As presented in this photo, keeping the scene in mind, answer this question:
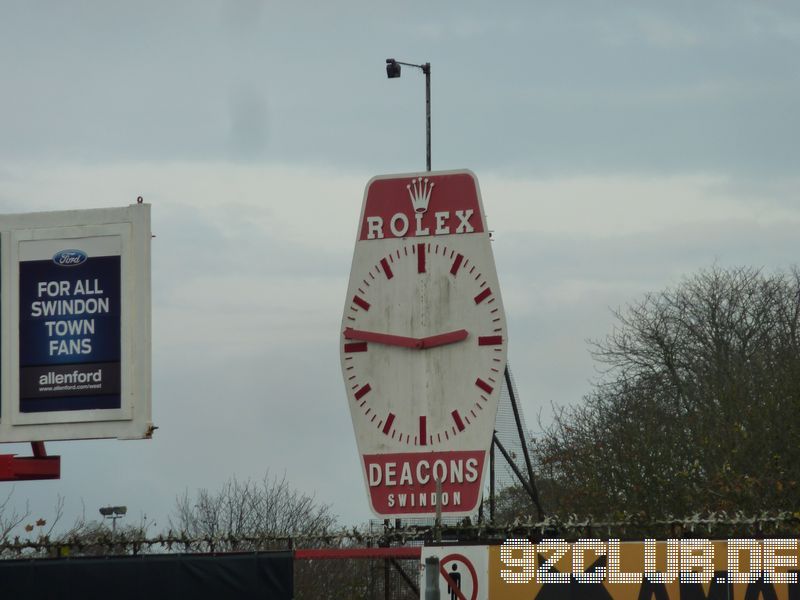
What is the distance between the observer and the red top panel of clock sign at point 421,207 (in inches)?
543

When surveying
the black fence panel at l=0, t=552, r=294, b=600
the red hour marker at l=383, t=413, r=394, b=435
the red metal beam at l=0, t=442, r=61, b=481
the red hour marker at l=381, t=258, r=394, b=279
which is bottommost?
the black fence panel at l=0, t=552, r=294, b=600

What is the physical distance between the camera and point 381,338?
13.8 m

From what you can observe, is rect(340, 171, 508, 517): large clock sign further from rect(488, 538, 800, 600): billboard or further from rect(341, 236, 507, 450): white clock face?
rect(488, 538, 800, 600): billboard

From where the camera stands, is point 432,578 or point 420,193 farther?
point 420,193

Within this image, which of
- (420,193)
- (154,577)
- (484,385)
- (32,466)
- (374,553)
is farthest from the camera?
(32,466)

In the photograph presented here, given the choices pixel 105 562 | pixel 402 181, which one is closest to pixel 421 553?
pixel 105 562

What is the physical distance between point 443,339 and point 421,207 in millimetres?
1312

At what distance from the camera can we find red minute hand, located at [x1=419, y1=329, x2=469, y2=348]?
13.5 meters

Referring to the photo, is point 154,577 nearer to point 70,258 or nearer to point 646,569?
point 646,569

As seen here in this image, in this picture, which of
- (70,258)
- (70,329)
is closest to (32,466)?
(70,329)

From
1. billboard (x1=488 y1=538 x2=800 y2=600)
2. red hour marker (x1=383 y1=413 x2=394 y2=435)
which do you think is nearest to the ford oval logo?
red hour marker (x1=383 y1=413 x2=394 y2=435)

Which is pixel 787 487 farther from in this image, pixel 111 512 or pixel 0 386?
pixel 111 512

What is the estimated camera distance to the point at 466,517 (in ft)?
41.2

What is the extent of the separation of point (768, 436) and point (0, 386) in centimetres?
1701
